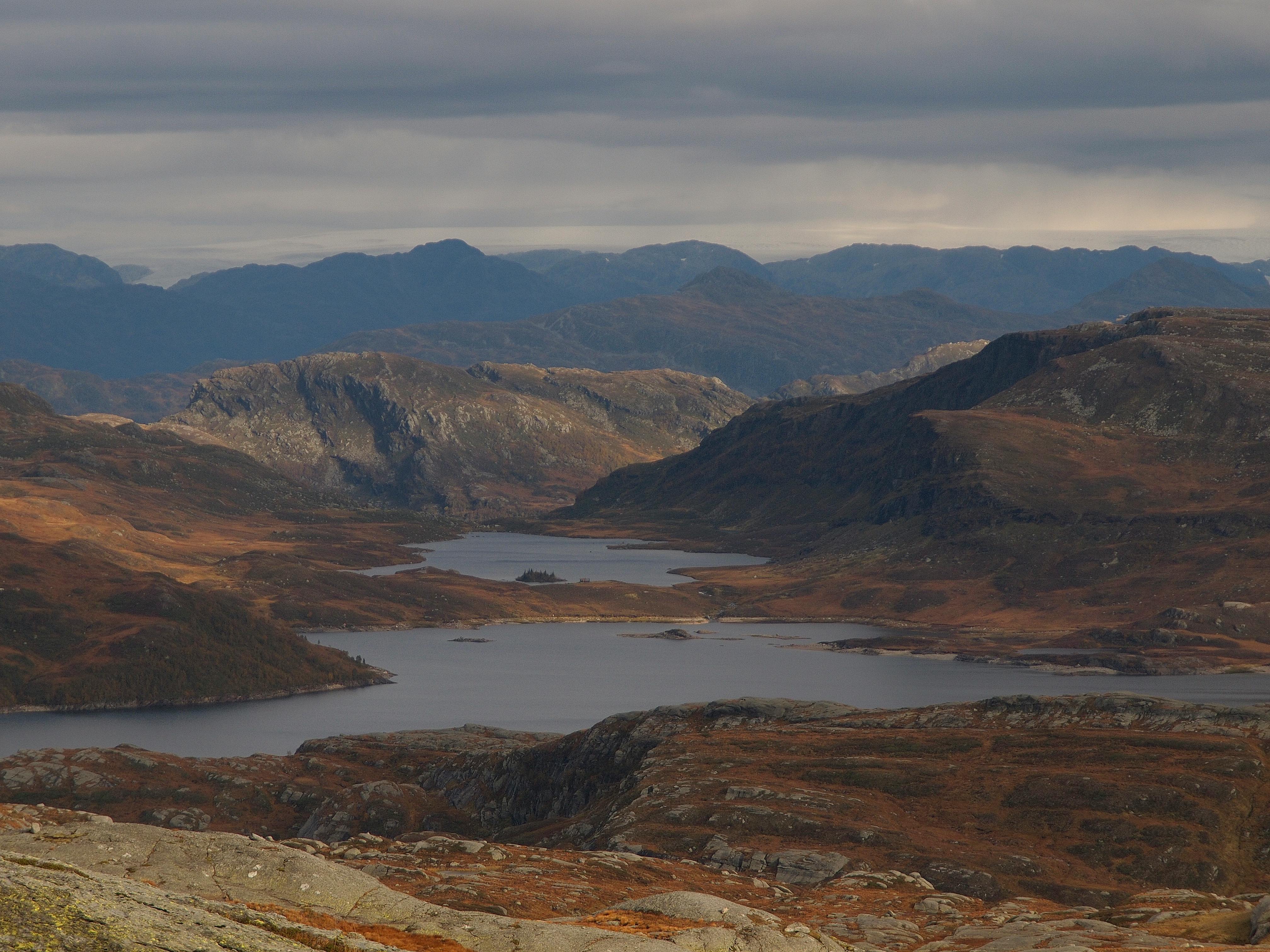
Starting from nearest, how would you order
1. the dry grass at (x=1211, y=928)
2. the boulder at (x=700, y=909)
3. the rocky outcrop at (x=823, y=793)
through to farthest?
the boulder at (x=700, y=909) → the dry grass at (x=1211, y=928) → the rocky outcrop at (x=823, y=793)

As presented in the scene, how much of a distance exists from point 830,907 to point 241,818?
8792 centimetres

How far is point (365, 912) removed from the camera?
54094mm

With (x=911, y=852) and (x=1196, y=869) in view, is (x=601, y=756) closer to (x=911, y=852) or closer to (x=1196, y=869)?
(x=911, y=852)

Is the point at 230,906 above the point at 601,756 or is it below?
above

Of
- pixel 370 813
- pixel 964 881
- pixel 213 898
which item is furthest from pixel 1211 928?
pixel 370 813

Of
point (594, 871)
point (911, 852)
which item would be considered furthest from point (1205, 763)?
point (594, 871)

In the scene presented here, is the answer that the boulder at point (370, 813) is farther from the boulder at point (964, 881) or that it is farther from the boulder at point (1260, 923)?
the boulder at point (1260, 923)

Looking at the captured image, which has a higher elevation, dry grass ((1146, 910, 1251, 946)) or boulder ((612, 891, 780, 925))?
boulder ((612, 891, 780, 925))

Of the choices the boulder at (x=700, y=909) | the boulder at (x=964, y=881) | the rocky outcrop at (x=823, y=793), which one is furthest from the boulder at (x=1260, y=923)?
the boulder at (x=964, y=881)

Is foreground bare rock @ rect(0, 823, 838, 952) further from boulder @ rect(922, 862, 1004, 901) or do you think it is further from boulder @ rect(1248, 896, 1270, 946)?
boulder @ rect(922, 862, 1004, 901)

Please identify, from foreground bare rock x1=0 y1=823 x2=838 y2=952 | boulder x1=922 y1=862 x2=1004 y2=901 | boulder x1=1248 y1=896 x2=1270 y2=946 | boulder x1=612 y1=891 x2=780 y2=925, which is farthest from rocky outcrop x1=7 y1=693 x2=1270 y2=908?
boulder x1=1248 y1=896 x2=1270 y2=946

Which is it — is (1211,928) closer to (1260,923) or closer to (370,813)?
A: (1260,923)

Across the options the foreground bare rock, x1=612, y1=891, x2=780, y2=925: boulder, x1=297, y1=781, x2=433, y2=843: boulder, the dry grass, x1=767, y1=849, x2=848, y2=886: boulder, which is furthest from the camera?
x1=297, y1=781, x2=433, y2=843: boulder

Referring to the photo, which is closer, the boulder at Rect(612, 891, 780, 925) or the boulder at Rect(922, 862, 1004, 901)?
the boulder at Rect(612, 891, 780, 925)
